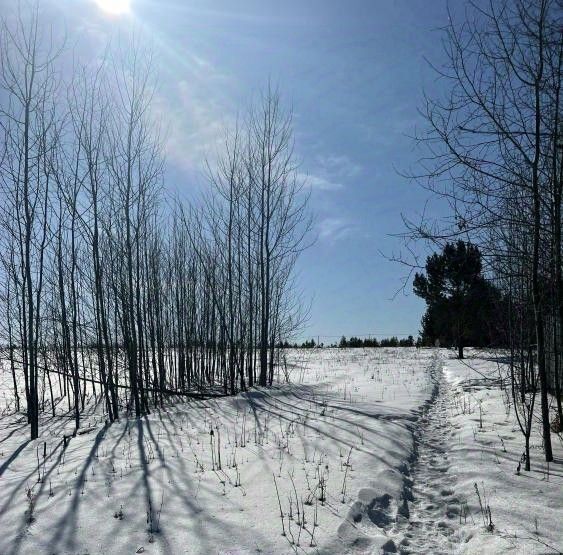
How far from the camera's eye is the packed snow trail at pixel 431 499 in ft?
11.3

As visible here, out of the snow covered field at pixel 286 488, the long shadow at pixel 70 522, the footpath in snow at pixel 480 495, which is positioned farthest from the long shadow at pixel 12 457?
the footpath in snow at pixel 480 495

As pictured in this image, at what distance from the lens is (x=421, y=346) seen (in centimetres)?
3703

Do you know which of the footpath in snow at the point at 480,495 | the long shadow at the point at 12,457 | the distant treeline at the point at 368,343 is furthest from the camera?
the distant treeline at the point at 368,343

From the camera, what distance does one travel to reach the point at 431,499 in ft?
14.3

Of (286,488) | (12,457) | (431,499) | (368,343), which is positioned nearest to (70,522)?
(286,488)

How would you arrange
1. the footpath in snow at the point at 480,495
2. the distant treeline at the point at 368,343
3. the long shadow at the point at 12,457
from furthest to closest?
the distant treeline at the point at 368,343
the long shadow at the point at 12,457
the footpath in snow at the point at 480,495

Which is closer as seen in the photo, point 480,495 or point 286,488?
point 480,495

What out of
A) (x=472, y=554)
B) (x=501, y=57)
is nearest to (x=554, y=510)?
(x=472, y=554)

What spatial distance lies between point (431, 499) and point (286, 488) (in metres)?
1.36

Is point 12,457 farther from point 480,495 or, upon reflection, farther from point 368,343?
point 368,343

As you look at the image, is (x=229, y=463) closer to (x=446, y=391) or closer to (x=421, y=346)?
(x=446, y=391)

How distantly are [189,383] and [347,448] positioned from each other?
391 inches

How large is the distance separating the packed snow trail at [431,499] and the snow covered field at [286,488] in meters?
0.02

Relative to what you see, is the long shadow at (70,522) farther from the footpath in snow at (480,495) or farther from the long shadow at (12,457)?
the footpath in snow at (480,495)
